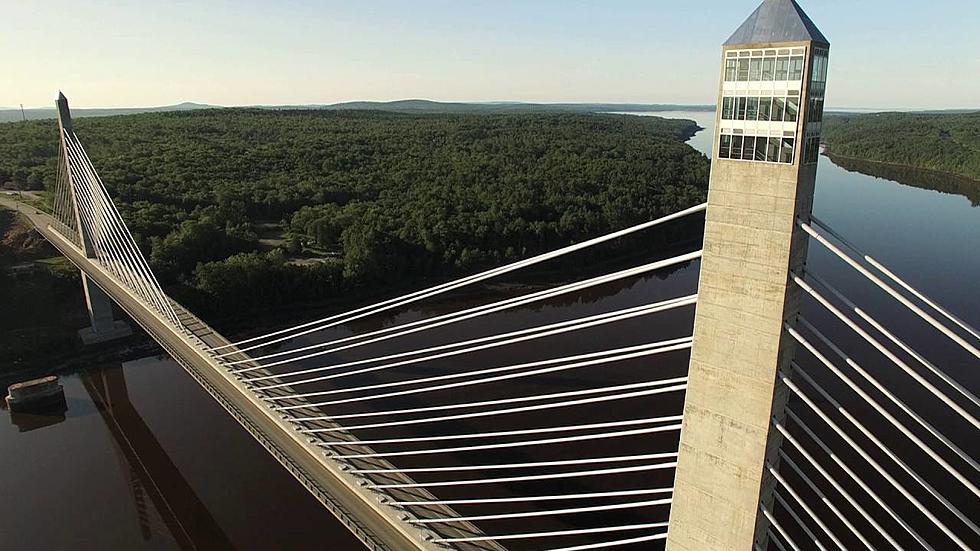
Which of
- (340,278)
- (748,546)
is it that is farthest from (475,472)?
(340,278)

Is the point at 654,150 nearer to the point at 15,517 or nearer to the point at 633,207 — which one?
the point at 633,207

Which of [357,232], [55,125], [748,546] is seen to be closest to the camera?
[748,546]

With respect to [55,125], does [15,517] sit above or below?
Result: below

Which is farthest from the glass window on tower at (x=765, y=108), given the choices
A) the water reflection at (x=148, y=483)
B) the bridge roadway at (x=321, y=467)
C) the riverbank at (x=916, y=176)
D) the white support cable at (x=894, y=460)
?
the riverbank at (x=916, y=176)

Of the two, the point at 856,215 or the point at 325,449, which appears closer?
the point at 325,449

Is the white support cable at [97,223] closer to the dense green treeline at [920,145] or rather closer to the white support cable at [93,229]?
the white support cable at [93,229]

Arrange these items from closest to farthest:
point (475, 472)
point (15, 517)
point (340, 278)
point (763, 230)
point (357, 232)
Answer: point (763, 230) → point (15, 517) → point (475, 472) → point (340, 278) → point (357, 232)

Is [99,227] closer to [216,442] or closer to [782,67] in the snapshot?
[216,442]
